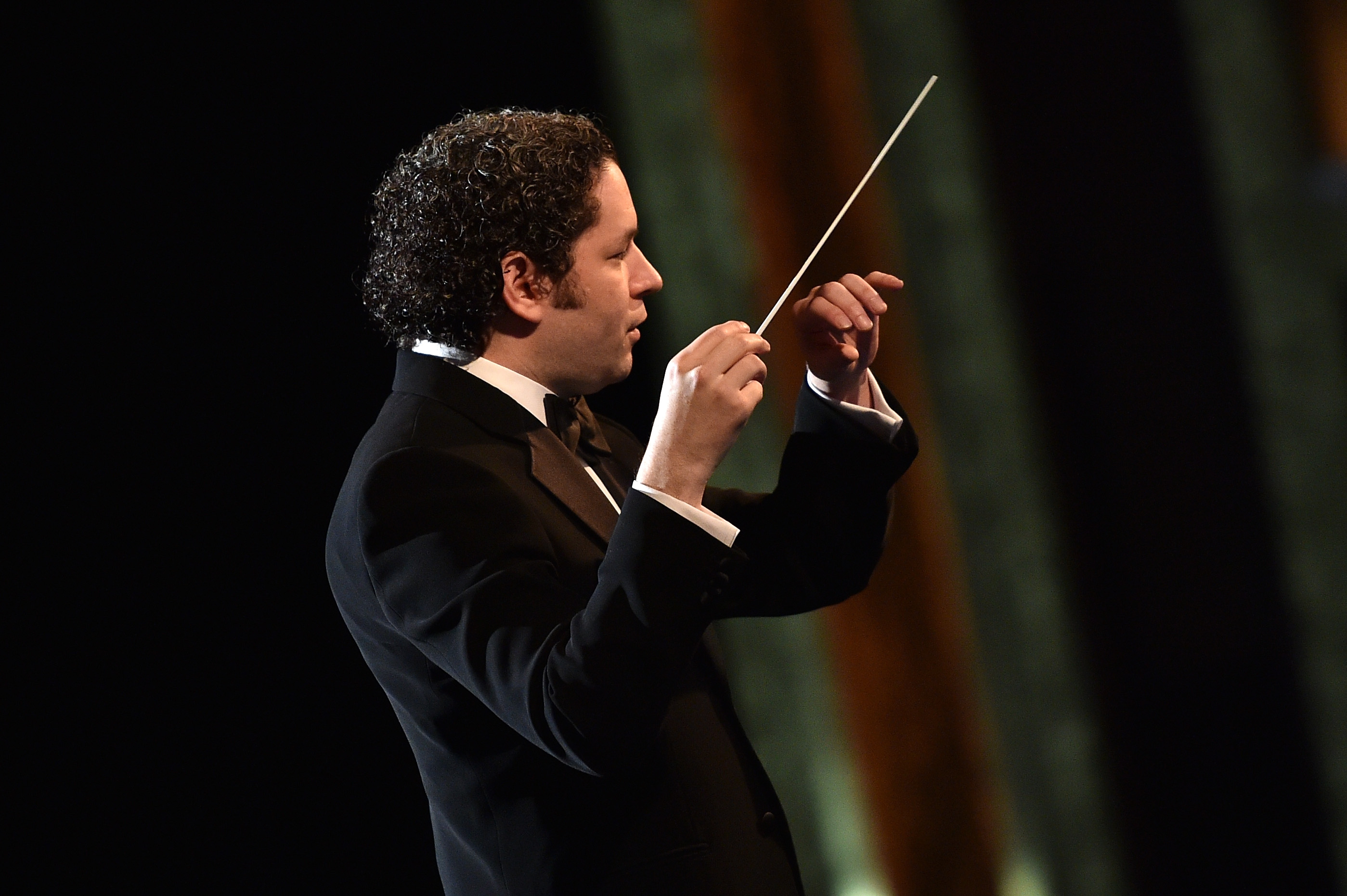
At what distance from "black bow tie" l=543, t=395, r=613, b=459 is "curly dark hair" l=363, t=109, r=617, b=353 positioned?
103 millimetres

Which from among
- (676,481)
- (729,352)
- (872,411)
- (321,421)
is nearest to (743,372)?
(729,352)

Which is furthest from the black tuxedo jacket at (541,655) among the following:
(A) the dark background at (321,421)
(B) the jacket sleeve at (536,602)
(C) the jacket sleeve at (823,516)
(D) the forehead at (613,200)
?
(A) the dark background at (321,421)

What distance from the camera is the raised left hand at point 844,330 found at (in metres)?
1.41

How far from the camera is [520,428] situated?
1285 mm

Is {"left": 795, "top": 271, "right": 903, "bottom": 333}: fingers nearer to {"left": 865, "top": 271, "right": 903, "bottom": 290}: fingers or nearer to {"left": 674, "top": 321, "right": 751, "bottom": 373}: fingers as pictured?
{"left": 865, "top": 271, "right": 903, "bottom": 290}: fingers

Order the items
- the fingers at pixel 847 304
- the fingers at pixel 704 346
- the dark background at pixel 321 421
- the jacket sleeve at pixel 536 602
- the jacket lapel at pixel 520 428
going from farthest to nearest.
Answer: the dark background at pixel 321 421
the fingers at pixel 847 304
the jacket lapel at pixel 520 428
the fingers at pixel 704 346
the jacket sleeve at pixel 536 602

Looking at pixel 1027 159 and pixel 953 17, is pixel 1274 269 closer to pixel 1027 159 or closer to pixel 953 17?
pixel 1027 159

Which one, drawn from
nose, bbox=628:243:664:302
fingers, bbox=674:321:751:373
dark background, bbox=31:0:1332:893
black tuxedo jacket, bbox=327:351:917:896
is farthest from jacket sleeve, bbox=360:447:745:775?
dark background, bbox=31:0:1332:893

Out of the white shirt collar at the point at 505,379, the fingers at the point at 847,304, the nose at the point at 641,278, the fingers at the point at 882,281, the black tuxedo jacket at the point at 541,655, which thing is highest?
the nose at the point at 641,278

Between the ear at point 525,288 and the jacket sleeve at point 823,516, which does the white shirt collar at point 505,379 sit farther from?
the jacket sleeve at point 823,516

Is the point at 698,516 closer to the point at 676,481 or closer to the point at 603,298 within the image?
the point at 676,481

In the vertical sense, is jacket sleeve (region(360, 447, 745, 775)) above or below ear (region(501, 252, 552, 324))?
below

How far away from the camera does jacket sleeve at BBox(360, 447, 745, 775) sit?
1038 millimetres

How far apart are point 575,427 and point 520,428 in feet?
0.34
